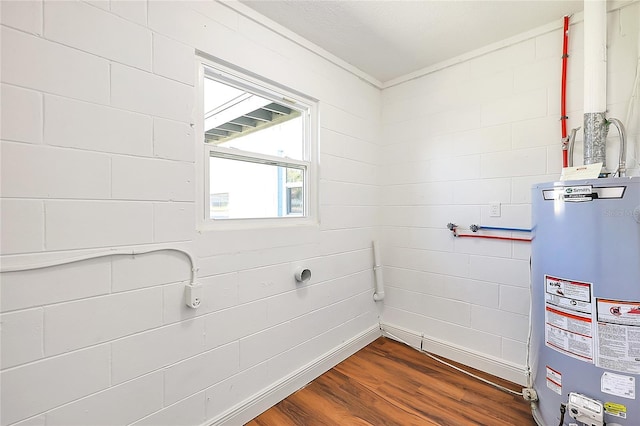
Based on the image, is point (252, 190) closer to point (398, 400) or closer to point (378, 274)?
point (378, 274)

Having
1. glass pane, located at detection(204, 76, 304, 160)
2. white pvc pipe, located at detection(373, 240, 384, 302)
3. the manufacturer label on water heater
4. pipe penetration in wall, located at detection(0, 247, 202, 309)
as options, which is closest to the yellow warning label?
the manufacturer label on water heater

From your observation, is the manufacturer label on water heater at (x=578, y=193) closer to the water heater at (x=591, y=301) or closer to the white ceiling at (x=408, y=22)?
the water heater at (x=591, y=301)

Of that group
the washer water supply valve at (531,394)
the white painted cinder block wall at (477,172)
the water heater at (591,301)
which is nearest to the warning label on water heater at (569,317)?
the water heater at (591,301)

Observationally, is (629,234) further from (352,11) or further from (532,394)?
(352,11)

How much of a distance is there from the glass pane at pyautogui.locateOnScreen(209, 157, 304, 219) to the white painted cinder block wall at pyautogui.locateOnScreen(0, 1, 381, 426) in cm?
16

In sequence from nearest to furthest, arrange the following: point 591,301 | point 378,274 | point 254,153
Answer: point 591,301 → point 254,153 → point 378,274

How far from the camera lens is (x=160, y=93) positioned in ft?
4.39

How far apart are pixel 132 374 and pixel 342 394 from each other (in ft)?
4.28

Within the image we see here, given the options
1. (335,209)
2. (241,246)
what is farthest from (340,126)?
(241,246)

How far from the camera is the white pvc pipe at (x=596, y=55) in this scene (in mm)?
1535

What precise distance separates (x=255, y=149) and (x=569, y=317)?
1.94m

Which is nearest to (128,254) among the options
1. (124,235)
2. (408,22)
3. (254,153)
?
(124,235)

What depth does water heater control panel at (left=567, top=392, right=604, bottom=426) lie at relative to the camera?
4.00 ft

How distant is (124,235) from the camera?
122cm
